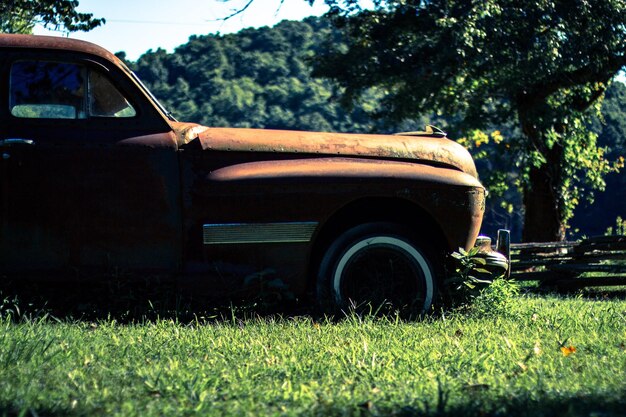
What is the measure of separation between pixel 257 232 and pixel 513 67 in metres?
11.2

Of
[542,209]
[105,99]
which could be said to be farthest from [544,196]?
[105,99]

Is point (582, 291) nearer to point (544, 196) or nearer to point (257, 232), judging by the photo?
point (544, 196)

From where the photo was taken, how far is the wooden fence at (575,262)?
44.2 feet

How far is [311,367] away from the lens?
4414mm

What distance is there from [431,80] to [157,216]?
37.4ft

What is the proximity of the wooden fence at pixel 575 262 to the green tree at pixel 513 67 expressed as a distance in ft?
10.7

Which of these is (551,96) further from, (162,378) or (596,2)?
(162,378)

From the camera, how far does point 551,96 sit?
18.4 meters

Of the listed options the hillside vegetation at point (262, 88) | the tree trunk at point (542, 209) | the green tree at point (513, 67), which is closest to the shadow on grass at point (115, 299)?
the green tree at point (513, 67)

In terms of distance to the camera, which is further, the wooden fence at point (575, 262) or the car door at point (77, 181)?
the wooden fence at point (575, 262)

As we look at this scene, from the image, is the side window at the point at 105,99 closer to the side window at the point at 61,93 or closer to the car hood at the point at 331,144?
the side window at the point at 61,93

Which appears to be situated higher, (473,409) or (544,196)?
(473,409)

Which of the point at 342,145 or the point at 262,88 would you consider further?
the point at 262,88

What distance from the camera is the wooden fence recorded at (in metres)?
13.5
